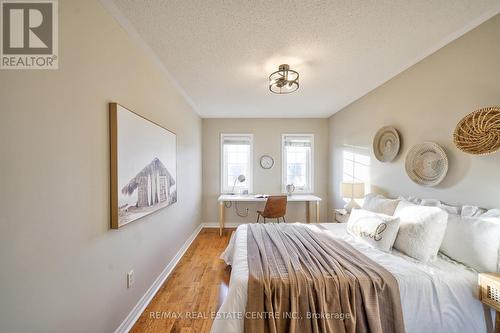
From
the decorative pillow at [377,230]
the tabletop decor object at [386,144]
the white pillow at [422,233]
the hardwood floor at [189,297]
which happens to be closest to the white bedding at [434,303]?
the white pillow at [422,233]

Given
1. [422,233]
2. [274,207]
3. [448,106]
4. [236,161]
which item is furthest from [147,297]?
[448,106]

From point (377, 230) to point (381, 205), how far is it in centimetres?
55

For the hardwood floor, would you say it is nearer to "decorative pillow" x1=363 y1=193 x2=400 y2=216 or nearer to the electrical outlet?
the electrical outlet

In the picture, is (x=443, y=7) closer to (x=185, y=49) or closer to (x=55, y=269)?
(x=185, y=49)

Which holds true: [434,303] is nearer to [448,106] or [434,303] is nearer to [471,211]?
[471,211]

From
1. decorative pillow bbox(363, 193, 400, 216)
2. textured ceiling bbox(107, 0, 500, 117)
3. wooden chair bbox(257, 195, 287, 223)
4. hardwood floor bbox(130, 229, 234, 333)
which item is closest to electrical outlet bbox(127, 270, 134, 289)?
hardwood floor bbox(130, 229, 234, 333)

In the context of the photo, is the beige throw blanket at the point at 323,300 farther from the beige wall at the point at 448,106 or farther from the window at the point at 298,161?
the window at the point at 298,161

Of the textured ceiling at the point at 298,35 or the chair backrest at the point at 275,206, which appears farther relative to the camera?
the chair backrest at the point at 275,206

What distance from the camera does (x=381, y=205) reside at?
2.09 m

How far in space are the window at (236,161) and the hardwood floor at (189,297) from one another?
5.32 ft

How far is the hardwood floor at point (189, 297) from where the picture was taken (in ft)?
5.20

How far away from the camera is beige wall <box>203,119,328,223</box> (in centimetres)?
421

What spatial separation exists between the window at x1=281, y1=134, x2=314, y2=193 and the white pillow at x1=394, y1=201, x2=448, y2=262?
2.62 meters

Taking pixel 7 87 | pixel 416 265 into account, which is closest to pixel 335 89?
pixel 416 265
